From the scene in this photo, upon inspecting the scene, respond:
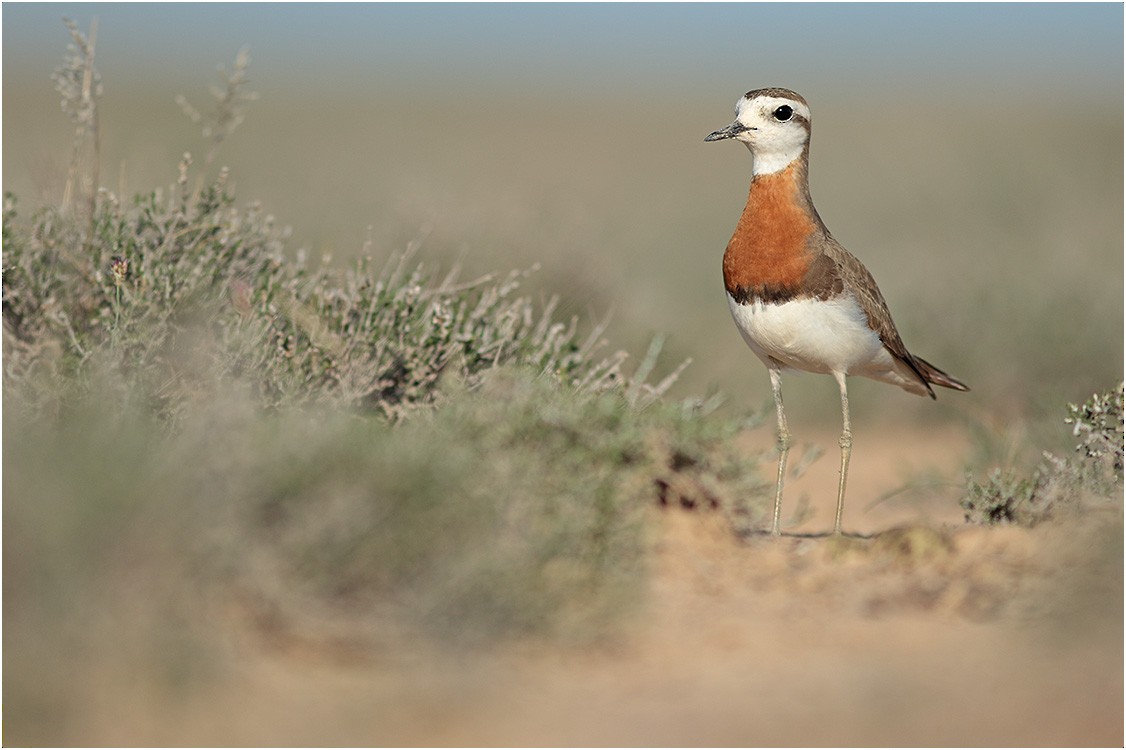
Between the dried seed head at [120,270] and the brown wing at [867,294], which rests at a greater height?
the brown wing at [867,294]

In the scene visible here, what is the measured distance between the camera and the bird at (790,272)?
5277mm

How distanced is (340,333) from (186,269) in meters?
0.82

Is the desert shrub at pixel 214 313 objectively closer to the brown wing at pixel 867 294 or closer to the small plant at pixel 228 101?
the small plant at pixel 228 101

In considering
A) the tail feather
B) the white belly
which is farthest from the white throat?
the tail feather

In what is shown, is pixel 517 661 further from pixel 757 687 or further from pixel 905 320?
pixel 905 320

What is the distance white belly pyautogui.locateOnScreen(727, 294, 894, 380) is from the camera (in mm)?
5273

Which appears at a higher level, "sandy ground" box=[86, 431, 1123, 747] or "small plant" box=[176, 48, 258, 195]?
"small plant" box=[176, 48, 258, 195]

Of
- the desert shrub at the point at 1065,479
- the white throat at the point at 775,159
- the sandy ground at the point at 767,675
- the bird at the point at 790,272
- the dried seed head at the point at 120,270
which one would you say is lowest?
the sandy ground at the point at 767,675

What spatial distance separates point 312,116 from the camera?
4416cm

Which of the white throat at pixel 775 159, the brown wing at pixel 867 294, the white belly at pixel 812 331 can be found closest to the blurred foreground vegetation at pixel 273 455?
the white belly at pixel 812 331

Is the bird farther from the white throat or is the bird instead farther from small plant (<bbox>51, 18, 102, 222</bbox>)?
small plant (<bbox>51, 18, 102, 222</bbox>)

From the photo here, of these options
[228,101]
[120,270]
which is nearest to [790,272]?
[228,101]

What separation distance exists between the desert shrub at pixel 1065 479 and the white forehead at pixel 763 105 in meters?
1.74

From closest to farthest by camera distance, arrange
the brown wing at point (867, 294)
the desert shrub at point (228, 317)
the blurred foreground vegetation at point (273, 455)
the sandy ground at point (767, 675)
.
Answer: the sandy ground at point (767, 675) → the blurred foreground vegetation at point (273, 455) → the desert shrub at point (228, 317) → the brown wing at point (867, 294)
